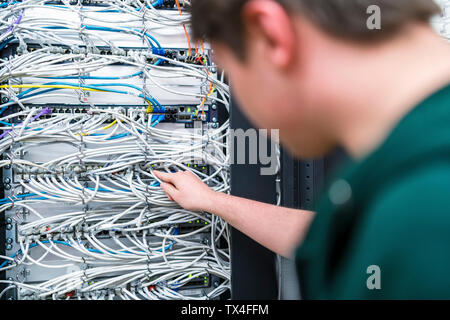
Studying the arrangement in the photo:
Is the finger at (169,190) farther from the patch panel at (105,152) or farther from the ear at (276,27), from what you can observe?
the ear at (276,27)

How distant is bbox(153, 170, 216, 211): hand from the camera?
3.27ft

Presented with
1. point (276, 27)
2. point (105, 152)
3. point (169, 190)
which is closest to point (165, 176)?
point (169, 190)

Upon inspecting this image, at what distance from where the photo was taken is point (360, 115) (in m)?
0.37

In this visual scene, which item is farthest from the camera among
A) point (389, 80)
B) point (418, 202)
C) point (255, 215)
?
point (255, 215)

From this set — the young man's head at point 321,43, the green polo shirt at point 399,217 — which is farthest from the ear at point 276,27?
the green polo shirt at point 399,217

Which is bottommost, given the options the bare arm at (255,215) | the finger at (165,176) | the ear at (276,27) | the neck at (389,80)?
the bare arm at (255,215)

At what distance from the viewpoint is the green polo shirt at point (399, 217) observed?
24cm

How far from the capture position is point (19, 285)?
39.4 inches

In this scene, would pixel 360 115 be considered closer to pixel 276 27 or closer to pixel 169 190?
pixel 276 27

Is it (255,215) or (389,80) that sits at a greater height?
(389,80)

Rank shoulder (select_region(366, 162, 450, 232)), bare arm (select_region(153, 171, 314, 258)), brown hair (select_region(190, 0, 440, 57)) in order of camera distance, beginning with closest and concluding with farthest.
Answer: shoulder (select_region(366, 162, 450, 232)) < brown hair (select_region(190, 0, 440, 57)) < bare arm (select_region(153, 171, 314, 258))

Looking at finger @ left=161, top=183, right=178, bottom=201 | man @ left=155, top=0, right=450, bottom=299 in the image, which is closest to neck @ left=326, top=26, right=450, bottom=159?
man @ left=155, top=0, right=450, bottom=299

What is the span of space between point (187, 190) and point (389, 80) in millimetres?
775

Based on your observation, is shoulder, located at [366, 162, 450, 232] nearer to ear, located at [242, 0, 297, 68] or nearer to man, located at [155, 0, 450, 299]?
man, located at [155, 0, 450, 299]
